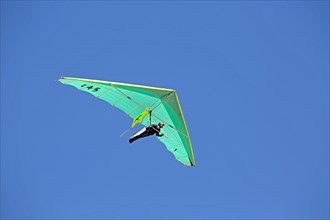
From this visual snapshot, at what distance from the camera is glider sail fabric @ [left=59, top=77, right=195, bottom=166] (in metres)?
19.5

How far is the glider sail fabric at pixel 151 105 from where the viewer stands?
19.5 metres

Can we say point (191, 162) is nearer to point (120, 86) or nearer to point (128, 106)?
point (128, 106)

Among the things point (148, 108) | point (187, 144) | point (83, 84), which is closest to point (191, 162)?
point (187, 144)

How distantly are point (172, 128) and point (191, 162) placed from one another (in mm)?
2440

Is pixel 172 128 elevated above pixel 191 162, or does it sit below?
above

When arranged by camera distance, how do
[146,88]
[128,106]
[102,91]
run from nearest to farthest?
[146,88], [102,91], [128,106]

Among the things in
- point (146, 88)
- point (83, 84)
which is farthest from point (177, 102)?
point (83, 84)

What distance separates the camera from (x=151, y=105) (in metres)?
21.6

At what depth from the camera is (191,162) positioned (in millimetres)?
23656

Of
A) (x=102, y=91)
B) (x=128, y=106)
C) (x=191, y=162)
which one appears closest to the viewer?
(x=102, y=91)

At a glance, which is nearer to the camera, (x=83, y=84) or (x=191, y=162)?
(x=83, y=84)

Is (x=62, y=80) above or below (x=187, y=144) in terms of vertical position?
above

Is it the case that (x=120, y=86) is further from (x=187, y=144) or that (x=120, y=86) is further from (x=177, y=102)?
(x=187, y=144)

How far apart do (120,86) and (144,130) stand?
2792mm
